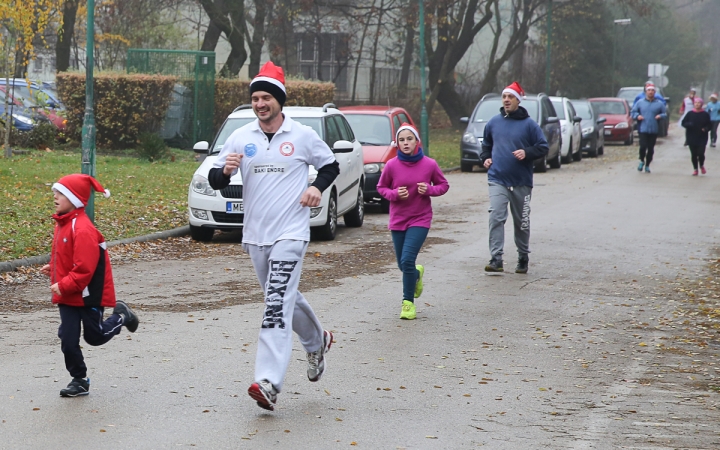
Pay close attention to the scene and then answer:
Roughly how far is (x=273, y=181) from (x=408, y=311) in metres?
3.21

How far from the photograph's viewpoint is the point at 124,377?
6762 millimetres

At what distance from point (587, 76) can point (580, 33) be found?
9.48 ft

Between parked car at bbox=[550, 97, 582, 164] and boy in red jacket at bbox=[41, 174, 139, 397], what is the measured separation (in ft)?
79.4

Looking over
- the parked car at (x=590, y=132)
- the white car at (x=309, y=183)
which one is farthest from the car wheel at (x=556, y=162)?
the white car at (x=309, y=183)

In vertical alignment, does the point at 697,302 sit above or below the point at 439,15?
below

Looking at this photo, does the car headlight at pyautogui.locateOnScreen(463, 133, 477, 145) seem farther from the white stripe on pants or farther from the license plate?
the white stripe on pants

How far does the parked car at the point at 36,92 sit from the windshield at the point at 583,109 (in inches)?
641

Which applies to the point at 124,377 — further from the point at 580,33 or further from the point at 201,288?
the point at 580,33

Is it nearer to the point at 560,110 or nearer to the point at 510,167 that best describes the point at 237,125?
the point at 510,167

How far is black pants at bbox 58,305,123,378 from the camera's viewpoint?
20.1ft

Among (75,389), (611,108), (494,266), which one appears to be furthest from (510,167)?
(611,108)

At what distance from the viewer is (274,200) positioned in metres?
5.98

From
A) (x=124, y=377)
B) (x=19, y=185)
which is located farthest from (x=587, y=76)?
(x=124, y=377)

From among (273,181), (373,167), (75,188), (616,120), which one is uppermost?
(273,181)
